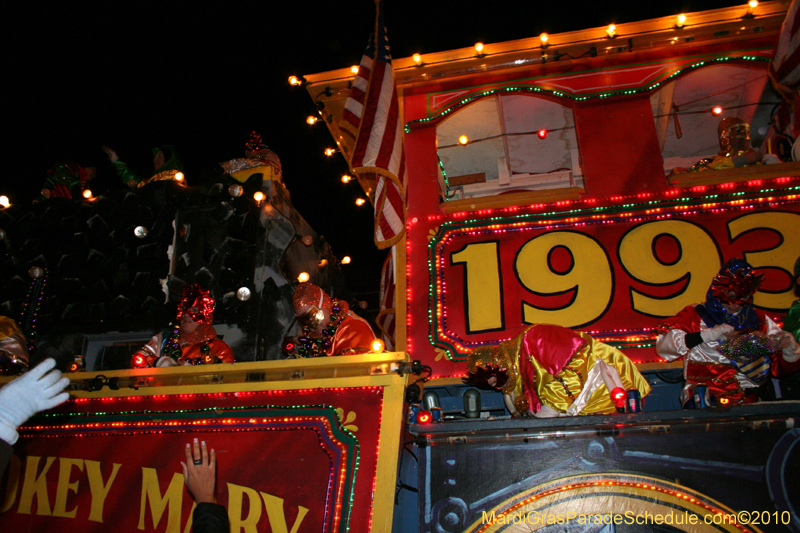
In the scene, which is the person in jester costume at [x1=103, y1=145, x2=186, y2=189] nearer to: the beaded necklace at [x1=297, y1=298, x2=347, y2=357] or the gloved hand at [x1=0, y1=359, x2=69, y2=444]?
the beaded necklace at [x1=297, y1=298, x2=347, y2=357]

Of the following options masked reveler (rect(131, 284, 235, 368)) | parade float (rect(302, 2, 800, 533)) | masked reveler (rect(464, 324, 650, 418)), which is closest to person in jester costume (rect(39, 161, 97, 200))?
masked reveler (rect(131, 284, 235, 368))

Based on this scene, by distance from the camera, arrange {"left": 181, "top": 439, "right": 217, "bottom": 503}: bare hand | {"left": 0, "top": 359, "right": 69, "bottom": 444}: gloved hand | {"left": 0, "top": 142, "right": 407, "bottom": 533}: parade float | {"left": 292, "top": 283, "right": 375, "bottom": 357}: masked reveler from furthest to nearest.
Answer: {"left": 292, "top": 283, "right": 375, "bottom": 357}: masked reveler
{"left": 0, "top": 142, "right": 407, "bottom": 533}: parade float
{"left": 181, "top": 439, "right": 217, "bottom": 503}: bare hand
{"left": 0, "top": 359, "right": 69, "bottom": 444}: gloved hand

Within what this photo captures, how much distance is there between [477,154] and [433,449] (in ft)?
18.8

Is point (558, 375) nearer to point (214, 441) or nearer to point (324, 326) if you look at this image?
point (214, 441)

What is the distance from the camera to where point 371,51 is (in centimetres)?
627

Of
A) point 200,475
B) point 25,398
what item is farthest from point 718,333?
point 25,398

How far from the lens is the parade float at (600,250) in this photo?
2.72 m

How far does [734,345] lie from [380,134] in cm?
403

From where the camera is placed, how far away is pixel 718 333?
3650 mm

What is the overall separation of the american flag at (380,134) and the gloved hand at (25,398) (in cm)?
375

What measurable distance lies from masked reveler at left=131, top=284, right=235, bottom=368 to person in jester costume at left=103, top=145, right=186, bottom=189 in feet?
8.60

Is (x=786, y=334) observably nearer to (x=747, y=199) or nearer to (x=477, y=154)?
(x=747, y=199)

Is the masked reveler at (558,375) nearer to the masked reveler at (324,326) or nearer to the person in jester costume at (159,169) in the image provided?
the masked reveler at (324,326)

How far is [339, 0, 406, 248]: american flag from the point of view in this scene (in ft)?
18.8
